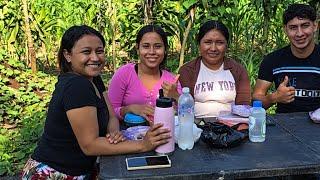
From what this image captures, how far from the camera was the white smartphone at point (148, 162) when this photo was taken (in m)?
2.12

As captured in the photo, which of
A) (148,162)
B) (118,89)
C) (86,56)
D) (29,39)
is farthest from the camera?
(29,39)

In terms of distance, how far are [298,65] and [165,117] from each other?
4.72 feet

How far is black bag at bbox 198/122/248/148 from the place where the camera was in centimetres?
237

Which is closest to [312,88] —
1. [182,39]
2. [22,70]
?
[182,39]

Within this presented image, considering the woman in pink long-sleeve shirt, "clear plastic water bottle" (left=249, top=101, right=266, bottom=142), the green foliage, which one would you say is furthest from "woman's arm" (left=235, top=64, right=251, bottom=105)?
the green foliage

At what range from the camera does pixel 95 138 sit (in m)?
2.27

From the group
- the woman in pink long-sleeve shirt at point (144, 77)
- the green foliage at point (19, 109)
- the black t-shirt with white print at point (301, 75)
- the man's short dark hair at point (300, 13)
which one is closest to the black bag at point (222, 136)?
the woman in pink long-sleeve shirt at point (144, 77)

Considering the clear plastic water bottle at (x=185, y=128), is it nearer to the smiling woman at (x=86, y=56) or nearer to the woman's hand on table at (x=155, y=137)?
the woman's hand on table at (x=155, y=137)

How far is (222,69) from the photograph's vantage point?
321 cm

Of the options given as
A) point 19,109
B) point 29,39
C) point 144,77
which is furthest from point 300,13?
point 29,39

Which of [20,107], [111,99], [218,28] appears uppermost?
[218,28]

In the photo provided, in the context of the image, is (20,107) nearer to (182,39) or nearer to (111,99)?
(182,39)

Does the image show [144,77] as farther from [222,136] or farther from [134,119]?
[222,136]

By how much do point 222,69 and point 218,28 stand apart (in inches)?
11.5
